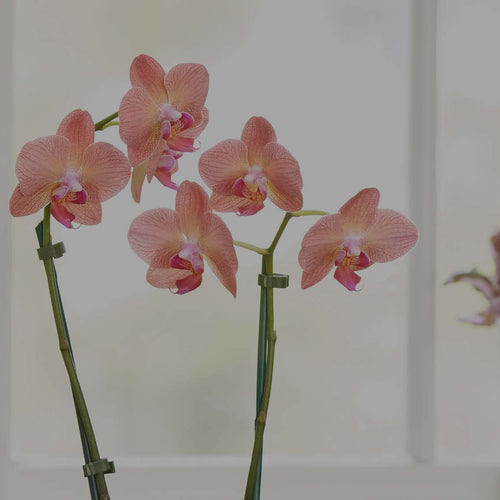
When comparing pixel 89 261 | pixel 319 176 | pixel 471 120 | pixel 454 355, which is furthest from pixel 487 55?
pixel 89 261

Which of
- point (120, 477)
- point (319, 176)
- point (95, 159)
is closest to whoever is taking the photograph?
point (95, 159)

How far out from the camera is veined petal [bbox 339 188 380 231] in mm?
804

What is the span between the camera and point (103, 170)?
2.62 ft

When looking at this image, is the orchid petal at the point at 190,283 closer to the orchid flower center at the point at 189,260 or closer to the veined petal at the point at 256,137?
the orchid flower center at the point at 189,260

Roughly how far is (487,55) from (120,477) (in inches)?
39.9

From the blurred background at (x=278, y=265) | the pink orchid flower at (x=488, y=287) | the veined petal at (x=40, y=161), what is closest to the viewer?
the veined petal at (x=40, y=161)

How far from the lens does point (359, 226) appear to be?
2.66 ft

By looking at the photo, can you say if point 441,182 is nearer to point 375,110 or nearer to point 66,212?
point 375,110

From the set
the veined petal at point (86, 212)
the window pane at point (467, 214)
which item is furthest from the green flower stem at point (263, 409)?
the window pane at point (467, 214)

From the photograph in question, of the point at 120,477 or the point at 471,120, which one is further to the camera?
the point at 471,120

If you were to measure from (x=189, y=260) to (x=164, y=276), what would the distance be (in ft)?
0.19

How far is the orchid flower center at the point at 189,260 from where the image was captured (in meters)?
0.77

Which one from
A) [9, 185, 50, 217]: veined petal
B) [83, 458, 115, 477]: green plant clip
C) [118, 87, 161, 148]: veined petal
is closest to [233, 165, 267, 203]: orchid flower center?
[118, 87, 161, 148]: veined petal

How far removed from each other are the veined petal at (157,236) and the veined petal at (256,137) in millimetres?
106
